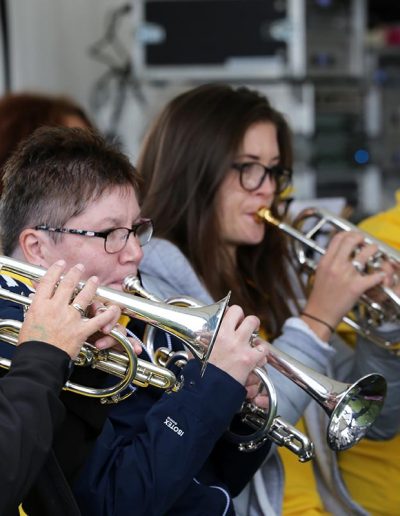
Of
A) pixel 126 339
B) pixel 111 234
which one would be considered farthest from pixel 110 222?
pixel 126 339

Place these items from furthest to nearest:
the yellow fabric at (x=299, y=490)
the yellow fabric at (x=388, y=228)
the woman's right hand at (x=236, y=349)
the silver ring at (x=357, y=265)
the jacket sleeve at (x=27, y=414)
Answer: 1. the yellow fabric at (x=388, y=228)
2. the silver ring at (x=357, y=265)
3. the yellow fabric at (x=299, y=490)
4. the woman's right hand at (x=236, y=349)
5. the jacket sleeve at (x=27, y=414)

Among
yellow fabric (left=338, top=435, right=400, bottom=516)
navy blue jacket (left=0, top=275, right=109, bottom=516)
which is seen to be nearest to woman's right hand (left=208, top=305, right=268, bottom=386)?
navy blue jacket (left=0, top=275, right=109, bottom=516)

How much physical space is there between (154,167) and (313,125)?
5.90ft

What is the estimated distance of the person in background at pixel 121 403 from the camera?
113 cm

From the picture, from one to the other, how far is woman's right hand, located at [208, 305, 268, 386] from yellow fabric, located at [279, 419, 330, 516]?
418mm

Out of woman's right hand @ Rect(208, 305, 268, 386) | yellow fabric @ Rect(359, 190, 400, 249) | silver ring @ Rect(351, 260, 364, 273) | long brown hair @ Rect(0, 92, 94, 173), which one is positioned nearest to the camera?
woman's right hand @ Rect(208, 305, 268, 386)

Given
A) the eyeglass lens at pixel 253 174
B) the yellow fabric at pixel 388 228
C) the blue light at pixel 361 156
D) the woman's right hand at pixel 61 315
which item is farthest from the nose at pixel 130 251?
the blue light at pixel 361 156

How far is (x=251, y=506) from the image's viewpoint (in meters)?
1.51

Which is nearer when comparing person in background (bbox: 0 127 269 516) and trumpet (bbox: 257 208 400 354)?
person in background (bbox: 0 127 269 516)

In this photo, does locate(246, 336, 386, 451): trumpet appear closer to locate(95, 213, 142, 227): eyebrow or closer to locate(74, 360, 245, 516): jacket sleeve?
locate(74, 360, 245, 516): jacket sleeve

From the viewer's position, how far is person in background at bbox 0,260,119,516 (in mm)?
942

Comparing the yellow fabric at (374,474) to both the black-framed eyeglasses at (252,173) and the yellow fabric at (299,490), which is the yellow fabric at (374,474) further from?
the black-framed eyeglasses at (252,173)

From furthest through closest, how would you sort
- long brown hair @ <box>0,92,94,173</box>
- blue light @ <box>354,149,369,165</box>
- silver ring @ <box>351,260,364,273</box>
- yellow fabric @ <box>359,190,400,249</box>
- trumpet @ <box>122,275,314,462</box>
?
blue light @ <box>354,149,369,165</box> → long brown hair @ <box>0,92,94,173</box> → yellow fabric @ <box>359,190,400,249</box> → silver ring @ <box>351,260,364,273</box> → trumpet @ <box>122,275,314,462</box>

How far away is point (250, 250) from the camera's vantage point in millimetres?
1869
